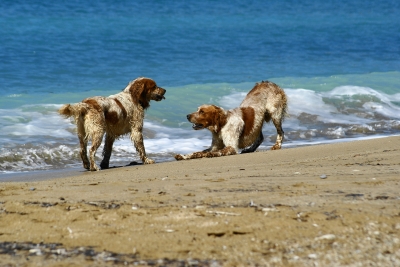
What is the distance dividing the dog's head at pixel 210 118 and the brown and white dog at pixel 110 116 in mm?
594

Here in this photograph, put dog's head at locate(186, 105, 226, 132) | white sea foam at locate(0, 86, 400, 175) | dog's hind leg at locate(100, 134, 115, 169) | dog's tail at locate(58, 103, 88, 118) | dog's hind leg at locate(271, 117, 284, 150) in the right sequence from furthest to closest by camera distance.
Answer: dog's hind leg at locate(271, 117, 284, 150) < white sea foam at locate(0, 86, 400, 175) < dog's head at locate(186, 105, 226, 132) < dog's hind leg at locate(100, 134, 115, 169) < dog's tail at locate(58, 103, 88, 118)

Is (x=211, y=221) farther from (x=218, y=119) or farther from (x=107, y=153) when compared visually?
(x=218, y=119)

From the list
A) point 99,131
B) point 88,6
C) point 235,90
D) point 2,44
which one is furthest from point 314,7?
point 99,131

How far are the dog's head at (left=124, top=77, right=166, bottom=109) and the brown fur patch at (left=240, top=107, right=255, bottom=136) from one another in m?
1.26

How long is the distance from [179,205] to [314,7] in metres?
45.5

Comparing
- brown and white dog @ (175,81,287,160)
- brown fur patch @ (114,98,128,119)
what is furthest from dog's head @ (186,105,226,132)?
brown fur patch @ (114,98,128,119)

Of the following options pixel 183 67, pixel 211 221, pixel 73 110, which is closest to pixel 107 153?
pixel 73 110

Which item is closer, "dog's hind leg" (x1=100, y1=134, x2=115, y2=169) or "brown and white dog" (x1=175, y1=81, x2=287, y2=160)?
"dog's hind leg" (x1=100, y1=134, x2=115, y2=169)

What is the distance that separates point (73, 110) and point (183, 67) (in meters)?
13.8

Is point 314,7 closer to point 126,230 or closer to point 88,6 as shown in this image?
point 88,6

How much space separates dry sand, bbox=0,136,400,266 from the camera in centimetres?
406

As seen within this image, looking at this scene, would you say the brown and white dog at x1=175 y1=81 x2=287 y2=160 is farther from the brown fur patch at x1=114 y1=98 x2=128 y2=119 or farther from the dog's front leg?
the brown fur patch at x1=114 y1=98 x2=128 y2=119

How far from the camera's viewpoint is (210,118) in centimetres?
1024

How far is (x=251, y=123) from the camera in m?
10.6
